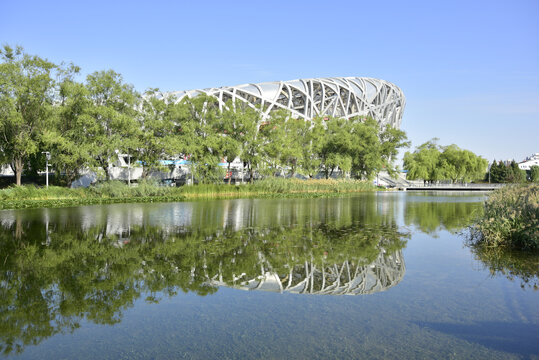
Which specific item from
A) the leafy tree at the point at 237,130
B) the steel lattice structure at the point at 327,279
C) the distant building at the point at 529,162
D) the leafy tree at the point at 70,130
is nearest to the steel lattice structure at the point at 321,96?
the leafy tree at the point at 237,130

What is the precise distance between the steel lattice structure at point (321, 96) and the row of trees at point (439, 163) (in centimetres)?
1181

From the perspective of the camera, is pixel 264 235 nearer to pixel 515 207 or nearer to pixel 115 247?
pixel 115 247

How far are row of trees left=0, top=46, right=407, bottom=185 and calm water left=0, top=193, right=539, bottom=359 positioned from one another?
20628mm

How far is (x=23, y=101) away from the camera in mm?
28844

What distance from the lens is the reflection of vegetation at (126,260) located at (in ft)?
17.8

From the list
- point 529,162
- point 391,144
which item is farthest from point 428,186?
point 529,162

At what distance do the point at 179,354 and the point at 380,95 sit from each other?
9379 centimetres

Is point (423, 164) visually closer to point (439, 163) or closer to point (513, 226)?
point (439, 163)

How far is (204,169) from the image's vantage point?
36781mm

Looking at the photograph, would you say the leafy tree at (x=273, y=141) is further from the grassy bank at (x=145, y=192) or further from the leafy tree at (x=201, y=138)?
the leafy tree at (x=201, y=138)

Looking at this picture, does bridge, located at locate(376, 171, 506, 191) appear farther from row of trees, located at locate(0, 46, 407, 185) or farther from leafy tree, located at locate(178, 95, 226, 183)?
leafy tree, located at locate(178, 95, 226, 183)

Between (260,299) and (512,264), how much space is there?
18.2 feet

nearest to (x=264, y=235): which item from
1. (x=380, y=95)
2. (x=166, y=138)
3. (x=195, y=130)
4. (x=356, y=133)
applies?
(x=166, y=138)

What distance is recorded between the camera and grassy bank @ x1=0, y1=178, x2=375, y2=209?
24.5 metres
